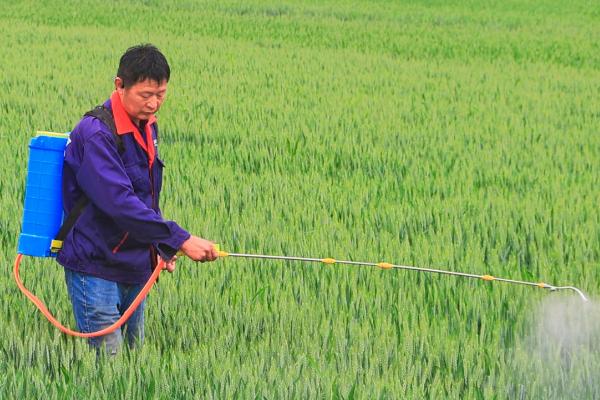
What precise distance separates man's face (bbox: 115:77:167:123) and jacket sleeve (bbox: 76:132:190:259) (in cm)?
12

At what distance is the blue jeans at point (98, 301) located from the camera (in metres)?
3.49

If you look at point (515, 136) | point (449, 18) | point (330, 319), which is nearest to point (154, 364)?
point (330, 319)

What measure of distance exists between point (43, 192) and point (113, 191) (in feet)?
0.78

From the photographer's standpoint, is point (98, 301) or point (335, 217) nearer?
point (98, 301)

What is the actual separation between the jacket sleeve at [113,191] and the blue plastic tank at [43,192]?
0.09m

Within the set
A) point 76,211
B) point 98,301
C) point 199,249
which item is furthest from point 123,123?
point 98,301

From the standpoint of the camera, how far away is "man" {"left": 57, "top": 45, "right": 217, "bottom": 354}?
3.36m

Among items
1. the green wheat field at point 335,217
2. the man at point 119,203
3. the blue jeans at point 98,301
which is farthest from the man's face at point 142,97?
the green wheat field at point 335,217

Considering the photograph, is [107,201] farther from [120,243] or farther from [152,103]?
[152,103]

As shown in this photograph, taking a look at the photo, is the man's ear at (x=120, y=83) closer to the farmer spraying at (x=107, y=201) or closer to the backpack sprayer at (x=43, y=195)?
the farmer spraying at (x=107, y=201)

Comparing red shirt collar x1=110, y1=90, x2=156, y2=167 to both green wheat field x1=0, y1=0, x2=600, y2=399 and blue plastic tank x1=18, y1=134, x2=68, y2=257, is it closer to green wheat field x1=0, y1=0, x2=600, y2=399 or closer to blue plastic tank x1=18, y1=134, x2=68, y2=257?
blue plastic tank x1=18, y1=134, x2=68, y2=257

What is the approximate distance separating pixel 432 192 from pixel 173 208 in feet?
5.68

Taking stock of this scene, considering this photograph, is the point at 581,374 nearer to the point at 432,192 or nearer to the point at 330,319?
the point at 330,319

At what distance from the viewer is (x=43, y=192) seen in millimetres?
3422
